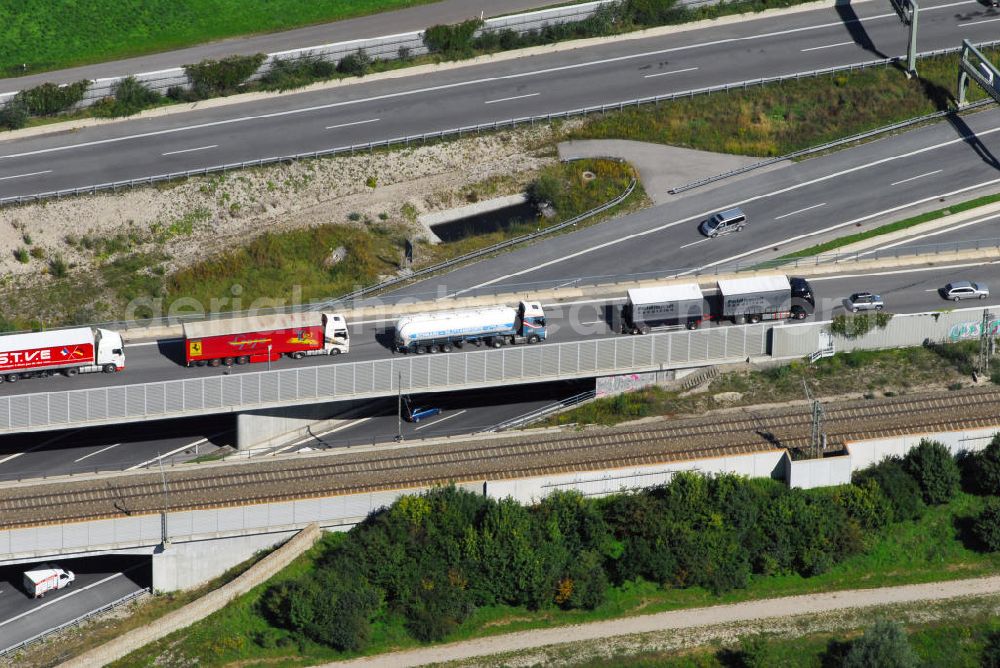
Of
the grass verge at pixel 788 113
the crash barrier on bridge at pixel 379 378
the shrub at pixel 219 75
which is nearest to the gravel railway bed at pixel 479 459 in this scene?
the crash barrier on bridge at pixel 379 378

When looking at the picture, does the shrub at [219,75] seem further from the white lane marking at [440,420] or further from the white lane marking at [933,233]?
the white lane marking at [933,233]

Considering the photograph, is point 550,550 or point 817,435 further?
point 817,435

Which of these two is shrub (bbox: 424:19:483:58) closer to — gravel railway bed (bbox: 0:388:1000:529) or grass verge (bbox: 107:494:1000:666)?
gravel railway bed (bbox: 0:388:1000:529)

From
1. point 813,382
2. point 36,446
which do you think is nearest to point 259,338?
point 36,446

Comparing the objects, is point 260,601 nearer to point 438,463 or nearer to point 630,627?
point 438,463

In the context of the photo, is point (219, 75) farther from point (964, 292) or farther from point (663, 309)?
point (964, 292)

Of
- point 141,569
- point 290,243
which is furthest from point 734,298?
point 141,569

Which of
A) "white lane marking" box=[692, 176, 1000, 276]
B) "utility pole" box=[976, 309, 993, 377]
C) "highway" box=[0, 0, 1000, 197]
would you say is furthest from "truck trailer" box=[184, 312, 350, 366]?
"utility pole" box=[976, 309, 993, 377]
